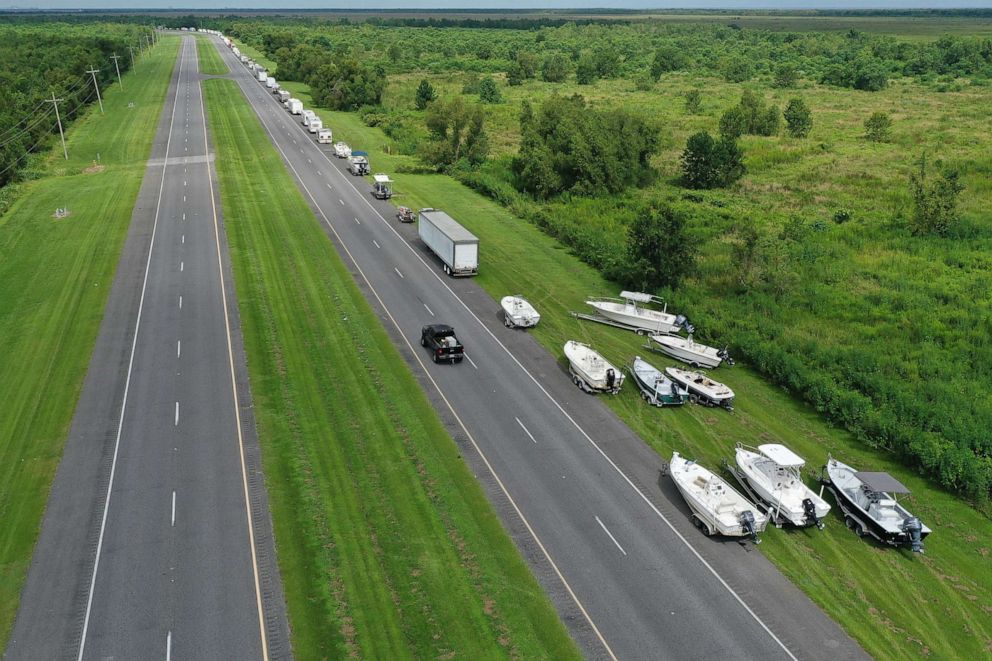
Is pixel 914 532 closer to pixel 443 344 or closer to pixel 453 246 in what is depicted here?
pixel 443 344

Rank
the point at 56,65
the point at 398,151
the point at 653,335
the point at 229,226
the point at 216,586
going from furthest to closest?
the point at 56,65 < the point at 398,151 < the point at 229,226 < the point at 653,335 < the point at 216,586

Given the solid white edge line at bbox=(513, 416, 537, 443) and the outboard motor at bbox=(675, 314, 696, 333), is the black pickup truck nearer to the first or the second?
the solid white edge line at bbox=(513, 416, 537, 443)

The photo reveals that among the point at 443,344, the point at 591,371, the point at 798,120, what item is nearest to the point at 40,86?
the point at 443,344

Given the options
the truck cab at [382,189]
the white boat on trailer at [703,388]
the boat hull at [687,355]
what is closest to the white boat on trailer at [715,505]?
the white boat on trailer at [703,388]

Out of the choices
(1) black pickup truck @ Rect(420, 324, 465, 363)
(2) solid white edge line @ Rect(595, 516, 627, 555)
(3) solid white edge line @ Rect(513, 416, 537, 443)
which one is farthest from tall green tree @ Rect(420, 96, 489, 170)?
(2) solid white edge line @ Rect(595, 516, 627, 555)

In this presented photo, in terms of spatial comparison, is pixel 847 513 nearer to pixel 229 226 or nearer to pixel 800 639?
pixel 800 639

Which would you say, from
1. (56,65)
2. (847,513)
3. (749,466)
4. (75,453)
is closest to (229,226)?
(75,453)

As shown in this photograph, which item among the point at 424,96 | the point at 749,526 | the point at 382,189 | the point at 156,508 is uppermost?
the point at 424,96
